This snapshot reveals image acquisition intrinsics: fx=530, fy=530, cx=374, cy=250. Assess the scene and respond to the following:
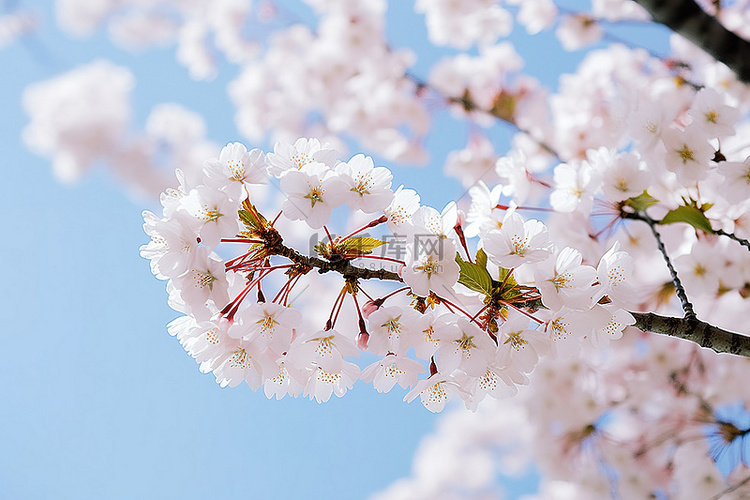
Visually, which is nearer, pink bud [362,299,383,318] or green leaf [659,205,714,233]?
pink bud [362,299,383,318]

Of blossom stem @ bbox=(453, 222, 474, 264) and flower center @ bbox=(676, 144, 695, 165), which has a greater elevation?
flower center @ bbox=(676, 144, 695, 165)

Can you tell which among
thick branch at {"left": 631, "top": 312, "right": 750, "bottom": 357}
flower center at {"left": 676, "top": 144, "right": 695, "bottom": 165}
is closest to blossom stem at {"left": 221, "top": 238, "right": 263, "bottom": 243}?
thick branch at {"left": 631, "top": 312, "right": 750, "bottom": 357}

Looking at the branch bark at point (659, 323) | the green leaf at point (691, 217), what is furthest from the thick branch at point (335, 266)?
the green leaf at point (691, 217)

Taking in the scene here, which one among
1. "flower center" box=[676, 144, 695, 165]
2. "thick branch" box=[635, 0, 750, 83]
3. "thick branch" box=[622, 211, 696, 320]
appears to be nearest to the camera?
"thick branch" box=[622, 211, 696, 320]

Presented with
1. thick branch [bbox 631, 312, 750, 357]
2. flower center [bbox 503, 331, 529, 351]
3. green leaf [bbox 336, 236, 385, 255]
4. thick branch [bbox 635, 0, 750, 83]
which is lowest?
flower center [bbox 503, 331, 529, 351]

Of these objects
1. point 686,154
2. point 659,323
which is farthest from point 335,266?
point 686,154

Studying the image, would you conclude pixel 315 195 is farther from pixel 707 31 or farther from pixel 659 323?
pixel 707 31

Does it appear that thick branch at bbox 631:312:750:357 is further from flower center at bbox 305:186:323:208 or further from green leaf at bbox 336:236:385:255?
flower center at bbox 305:186:323:208

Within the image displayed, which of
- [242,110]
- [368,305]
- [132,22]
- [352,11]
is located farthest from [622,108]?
[132,22]
